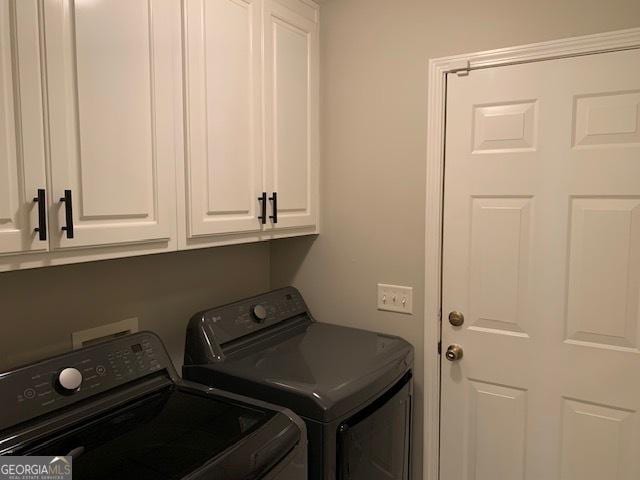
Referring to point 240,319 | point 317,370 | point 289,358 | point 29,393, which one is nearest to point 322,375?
point 317,370

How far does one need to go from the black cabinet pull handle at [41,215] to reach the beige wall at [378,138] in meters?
1.23

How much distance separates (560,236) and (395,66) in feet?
2.97

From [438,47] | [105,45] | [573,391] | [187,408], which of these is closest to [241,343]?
[187,408]

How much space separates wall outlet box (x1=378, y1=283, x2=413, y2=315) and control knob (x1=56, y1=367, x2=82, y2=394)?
1182 mm

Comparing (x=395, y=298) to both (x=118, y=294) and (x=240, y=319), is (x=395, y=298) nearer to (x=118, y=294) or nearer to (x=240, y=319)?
(x=240, y=319)

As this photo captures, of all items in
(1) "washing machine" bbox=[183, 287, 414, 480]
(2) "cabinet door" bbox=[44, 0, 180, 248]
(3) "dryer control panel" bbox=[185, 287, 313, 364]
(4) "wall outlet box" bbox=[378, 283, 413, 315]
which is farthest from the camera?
(4) "wall outlet box" bbox=[378, 283, 413, 315]

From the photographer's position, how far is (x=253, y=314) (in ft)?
5.94

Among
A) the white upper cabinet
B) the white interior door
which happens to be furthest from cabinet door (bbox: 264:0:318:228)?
the white interior door

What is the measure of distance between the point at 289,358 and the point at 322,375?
20 cm

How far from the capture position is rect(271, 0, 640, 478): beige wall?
1.77 meters

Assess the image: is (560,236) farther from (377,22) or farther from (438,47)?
(377,22)

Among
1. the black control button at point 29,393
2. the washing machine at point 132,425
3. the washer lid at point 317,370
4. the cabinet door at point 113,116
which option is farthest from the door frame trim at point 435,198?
the black control button at point 29,393

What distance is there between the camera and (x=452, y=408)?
186 cm

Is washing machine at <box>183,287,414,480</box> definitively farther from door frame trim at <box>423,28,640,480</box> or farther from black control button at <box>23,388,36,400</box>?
black control button at <box>23,388,36,400</box>
